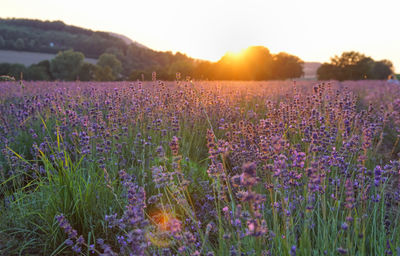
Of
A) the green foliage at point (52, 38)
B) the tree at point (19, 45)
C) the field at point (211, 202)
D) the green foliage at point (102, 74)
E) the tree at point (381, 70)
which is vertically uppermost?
the green foliage at point (52, 38)

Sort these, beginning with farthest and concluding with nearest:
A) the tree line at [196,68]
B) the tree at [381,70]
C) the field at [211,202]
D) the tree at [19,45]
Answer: the tree at [19,45] → the tree at [381,70] → the tree line at [196,68] → the field at [211,202]

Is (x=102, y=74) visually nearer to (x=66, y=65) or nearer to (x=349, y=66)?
(x=66, y=65)

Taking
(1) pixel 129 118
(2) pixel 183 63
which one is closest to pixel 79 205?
(1) pixel 129 118

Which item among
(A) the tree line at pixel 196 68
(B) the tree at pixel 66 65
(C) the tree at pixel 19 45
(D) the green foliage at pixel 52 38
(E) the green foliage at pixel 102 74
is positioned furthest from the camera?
(D) the green foliage at pixel 52 38

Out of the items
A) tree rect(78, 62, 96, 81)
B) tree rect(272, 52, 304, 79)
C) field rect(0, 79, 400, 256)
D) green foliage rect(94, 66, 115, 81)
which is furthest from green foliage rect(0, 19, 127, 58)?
field rect(0, 79, 400, 256)

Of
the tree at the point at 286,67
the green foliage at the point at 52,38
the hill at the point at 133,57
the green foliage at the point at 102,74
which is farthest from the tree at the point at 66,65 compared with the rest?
the tree at the point at 286,67

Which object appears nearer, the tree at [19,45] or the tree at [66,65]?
the tree at [66,65]

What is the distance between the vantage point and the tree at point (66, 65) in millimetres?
34781

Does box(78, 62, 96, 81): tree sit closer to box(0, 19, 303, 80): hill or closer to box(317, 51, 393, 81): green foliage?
box(0, 19, 303, 80): hill

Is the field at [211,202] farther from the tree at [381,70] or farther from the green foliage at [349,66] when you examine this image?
the tree at [381,70]

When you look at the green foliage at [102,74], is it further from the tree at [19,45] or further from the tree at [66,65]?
the tree at [19,45]

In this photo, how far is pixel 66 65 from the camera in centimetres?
3575

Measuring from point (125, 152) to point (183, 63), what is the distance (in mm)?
39225

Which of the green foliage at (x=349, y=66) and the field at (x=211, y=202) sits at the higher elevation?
the green foliage at (x=349, y=66)
